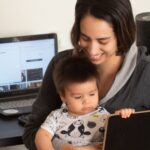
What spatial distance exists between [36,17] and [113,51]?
3.22 ft

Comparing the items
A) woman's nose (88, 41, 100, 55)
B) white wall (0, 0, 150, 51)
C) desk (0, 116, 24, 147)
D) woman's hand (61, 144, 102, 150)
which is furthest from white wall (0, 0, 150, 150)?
woman's hand (61, 144, 102, 150)

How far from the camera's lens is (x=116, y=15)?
126cm

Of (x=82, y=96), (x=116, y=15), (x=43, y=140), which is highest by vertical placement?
(x=116, y=15)

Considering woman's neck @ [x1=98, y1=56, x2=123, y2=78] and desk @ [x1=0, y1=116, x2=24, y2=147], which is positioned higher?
woman's neck @ [x1=98, y1=56, x2=123, y2=78]

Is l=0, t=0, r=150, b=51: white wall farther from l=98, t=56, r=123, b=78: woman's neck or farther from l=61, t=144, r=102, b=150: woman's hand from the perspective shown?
l=61, t=144, r=102, b=150: woman's hand

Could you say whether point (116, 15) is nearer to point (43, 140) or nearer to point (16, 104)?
point (43, 140)

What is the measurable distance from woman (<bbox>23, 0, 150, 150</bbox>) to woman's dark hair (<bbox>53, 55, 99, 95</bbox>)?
31 millimetres

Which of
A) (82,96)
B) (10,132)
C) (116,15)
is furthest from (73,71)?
(10,132)

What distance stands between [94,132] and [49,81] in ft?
0.86

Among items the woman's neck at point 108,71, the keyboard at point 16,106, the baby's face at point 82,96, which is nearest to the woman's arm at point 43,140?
the baby's face at point 82,96

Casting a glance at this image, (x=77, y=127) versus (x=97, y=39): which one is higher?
(x=97, y=39)

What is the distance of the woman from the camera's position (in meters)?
1.27

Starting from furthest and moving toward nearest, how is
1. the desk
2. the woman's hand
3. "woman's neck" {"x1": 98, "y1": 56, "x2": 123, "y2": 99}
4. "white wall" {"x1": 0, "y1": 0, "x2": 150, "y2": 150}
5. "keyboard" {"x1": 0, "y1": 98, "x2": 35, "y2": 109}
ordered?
"white wall" {"x1": 0, "y1": 0, "x2": 150, "y2": 150} → "keyboard" {"x1": 0, "y1": 98, "x2": 35, "y2": 109} → the desk → "woman's neck" {"x1": 98, "y1": 56, "x2": 123, "y2": 99} → the woman's hand

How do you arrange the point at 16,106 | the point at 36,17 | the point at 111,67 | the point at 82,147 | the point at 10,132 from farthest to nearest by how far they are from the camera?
the point at 36,17 < the point at 16,106 < the point at 10,132 < the point at 111,67 < the point at 82,147
